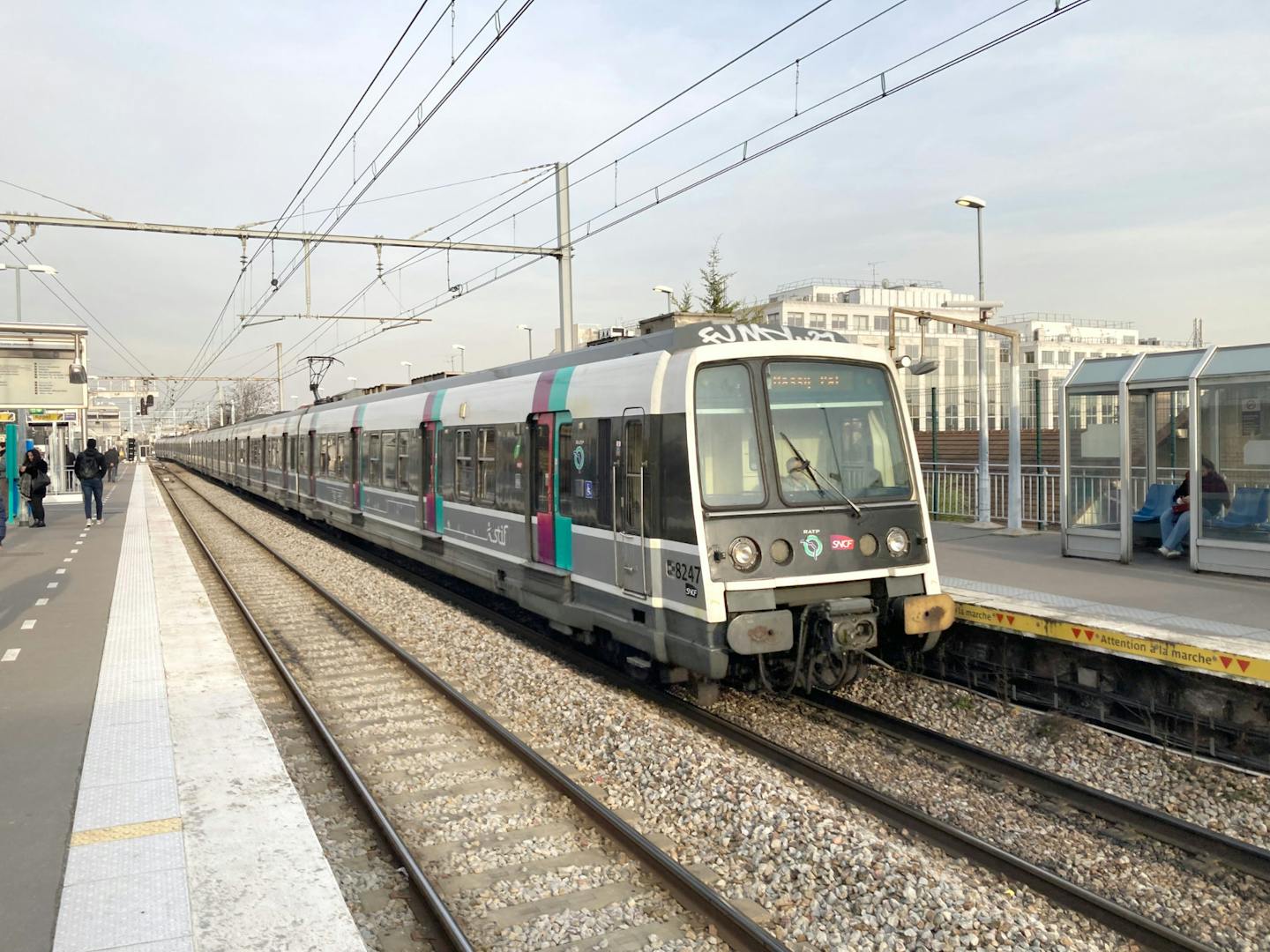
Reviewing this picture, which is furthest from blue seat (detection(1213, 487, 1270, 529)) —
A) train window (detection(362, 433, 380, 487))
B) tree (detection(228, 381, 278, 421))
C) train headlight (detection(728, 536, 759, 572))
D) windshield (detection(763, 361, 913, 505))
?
tree (detection(228, 381, 278, 421))

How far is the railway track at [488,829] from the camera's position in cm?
442

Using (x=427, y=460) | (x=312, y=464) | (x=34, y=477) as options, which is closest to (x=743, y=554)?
(x=427, y=460)

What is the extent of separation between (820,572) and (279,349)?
49789 millimetres

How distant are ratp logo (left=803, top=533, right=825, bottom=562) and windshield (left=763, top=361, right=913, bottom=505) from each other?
0.89ft

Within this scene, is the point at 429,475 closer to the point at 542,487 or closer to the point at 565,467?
the point at 542,487

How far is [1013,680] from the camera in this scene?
859cm

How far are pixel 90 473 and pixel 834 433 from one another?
20.6m

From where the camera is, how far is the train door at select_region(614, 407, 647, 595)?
7.66m

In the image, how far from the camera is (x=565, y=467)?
30.1ft

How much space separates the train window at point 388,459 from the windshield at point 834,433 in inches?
365

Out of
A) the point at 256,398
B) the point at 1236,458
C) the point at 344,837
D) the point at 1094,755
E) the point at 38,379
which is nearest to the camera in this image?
the point at 344,837

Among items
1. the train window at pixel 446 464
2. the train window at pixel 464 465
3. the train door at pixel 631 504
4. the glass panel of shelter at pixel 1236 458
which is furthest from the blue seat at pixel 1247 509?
the train window at pixel 446 464

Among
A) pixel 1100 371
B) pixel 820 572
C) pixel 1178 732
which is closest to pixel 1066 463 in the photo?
pixel 1100 371

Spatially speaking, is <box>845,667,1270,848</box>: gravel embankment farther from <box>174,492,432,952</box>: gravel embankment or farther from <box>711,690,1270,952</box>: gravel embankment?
<box>174,492,432,952</box>: gravel embankment
